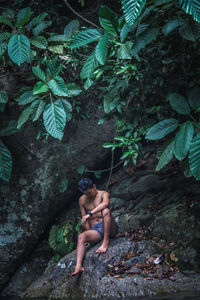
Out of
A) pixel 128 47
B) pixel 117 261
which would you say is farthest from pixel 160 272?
pixel 128 47

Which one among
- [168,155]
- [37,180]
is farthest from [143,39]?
[37,180]

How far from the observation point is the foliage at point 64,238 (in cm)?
383

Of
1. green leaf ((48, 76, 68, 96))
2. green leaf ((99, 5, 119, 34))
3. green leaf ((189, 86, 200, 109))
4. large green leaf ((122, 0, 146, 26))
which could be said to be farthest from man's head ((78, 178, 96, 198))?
large green leaf ((122, 0, 146, 26))

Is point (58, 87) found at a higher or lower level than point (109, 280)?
higher

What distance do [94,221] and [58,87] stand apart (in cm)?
178

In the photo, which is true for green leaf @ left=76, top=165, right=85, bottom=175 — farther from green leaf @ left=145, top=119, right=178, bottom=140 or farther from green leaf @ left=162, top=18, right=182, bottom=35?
green leaf @ left=162, top=18, right=182, bottom=35

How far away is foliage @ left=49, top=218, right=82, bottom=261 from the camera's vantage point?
383 cm

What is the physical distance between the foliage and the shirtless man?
0.62 meters

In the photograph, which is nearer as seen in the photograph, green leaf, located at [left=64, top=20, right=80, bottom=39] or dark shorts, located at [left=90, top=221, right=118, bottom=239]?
green leaf, located at [left=64, top=20, right=80, bottom=39]

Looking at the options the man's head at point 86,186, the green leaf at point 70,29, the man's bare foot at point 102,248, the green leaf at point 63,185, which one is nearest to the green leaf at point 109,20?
the green leaf at point 70,29

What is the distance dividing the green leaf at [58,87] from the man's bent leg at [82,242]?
1642 mm

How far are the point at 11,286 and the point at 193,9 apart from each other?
3944 mm

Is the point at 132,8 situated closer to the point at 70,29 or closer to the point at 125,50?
the point at 125,50

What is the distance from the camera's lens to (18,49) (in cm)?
226
